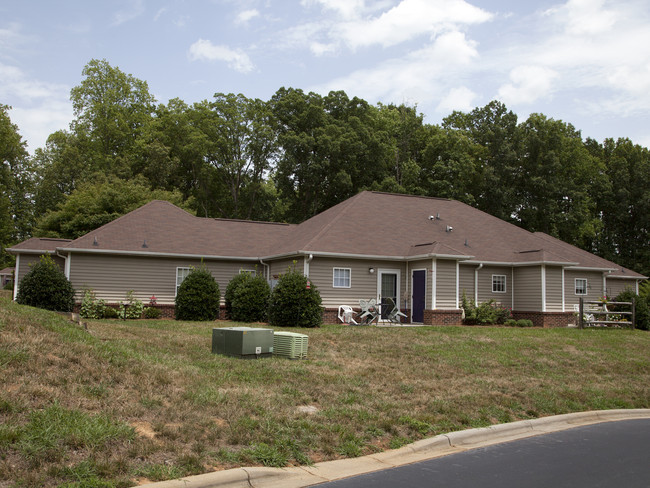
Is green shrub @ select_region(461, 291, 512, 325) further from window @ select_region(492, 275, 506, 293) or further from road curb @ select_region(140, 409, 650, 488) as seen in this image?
road curb @ select_region(140, 409, 650, 488)

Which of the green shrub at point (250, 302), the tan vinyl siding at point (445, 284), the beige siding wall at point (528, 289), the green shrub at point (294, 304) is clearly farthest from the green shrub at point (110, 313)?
the beige siding wall at point (528, 289)

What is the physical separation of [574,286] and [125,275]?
2012 cm

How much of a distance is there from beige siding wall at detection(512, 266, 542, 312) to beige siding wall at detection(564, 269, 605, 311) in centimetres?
228

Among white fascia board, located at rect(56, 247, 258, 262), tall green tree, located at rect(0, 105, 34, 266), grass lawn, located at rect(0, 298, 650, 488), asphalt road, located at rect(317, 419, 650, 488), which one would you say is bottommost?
asphalt road, located at rect(317, 419, 650, 488)

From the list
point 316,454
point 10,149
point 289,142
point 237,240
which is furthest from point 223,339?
point 10,149

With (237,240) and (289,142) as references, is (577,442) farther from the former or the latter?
(289,142)

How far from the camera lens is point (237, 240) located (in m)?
26.0

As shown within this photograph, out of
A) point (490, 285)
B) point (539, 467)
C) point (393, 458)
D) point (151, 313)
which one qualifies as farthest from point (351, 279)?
point (539, 467)

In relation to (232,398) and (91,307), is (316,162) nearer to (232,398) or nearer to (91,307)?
(91,307)

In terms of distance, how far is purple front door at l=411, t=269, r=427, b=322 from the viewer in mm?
21656

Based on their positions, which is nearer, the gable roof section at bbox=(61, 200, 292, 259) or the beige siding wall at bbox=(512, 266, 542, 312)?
the gable roof section at bbox=(61, 200, 292, 259)

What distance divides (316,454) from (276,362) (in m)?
4.66

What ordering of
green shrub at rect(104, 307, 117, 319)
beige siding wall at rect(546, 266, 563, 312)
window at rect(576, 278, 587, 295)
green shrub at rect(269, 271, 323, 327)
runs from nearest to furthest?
green shrub at rect(269, 271, 323, 327) → green shrub at rect(104, 307, 117, 319) → beige siding wall at rect(546, 266, 563, 312) → window at rect(576, 278, 587, 295)

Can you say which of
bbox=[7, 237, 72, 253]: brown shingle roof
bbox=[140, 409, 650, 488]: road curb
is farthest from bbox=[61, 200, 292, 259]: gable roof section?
bbox=[140, 409, 650, 488]: road curb
